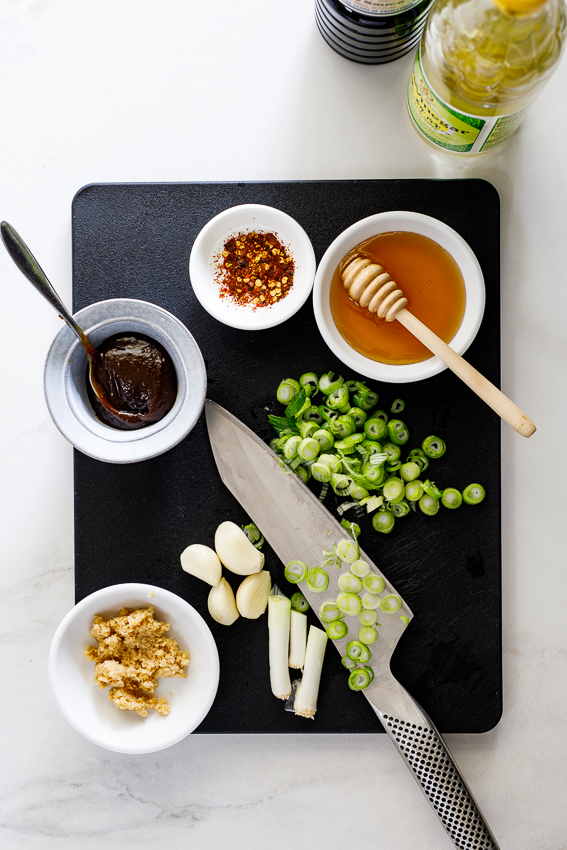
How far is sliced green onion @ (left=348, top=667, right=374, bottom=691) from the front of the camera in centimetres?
133

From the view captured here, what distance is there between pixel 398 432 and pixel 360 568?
310 mm

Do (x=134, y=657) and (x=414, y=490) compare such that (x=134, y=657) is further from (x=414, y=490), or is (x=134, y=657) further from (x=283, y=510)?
(x=414, y=490)

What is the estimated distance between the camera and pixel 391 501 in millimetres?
1346

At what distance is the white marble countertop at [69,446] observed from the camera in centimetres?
138

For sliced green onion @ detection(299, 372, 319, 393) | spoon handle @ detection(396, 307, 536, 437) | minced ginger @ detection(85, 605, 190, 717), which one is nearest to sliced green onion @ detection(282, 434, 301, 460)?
sliced green onion @ detection(299, 372, 319, 393)

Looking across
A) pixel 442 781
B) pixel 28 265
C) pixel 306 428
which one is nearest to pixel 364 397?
pixel 306 428

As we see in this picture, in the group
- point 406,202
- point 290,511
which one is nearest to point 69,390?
point 290,511

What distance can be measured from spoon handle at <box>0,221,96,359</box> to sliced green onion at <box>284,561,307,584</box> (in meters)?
0.65

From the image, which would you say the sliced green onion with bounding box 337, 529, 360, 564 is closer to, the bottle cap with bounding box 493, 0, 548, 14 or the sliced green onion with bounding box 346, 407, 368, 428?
the sliced green onion with bounding box 346, 407, 368, 428

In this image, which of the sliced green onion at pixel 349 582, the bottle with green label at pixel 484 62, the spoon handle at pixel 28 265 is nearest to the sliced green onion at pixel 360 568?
the sliced green onion at pixel 349 582

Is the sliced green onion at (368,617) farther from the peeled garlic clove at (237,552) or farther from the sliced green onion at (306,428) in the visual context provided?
the sliced green onion at (306,428)

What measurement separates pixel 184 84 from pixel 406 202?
58 centimetres

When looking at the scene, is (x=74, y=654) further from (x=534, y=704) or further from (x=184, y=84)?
(x=184, y=84)

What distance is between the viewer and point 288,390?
1349 mm
